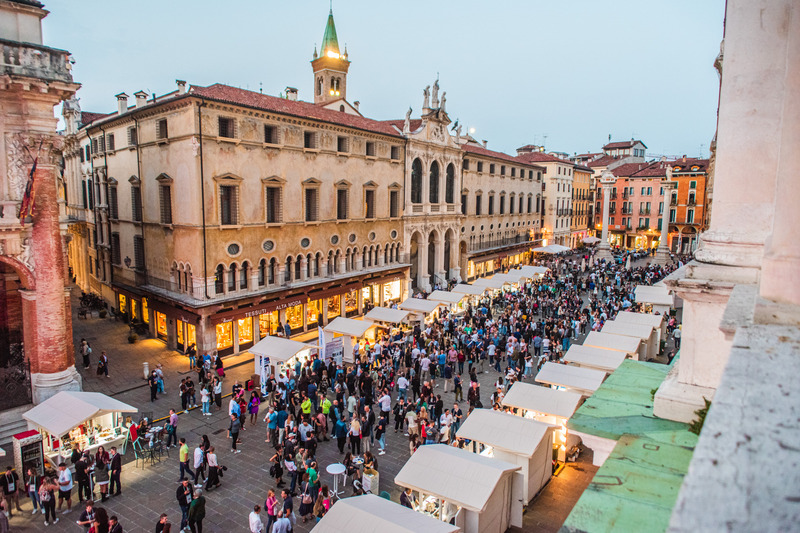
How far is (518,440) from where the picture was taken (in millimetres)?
12859

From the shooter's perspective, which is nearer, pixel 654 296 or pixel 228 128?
pixel 228 128

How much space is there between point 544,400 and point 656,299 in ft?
51.1

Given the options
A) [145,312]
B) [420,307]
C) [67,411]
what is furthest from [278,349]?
[145,312]

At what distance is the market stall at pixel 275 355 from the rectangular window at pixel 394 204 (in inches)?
664

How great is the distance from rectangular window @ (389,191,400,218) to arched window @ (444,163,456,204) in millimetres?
6522

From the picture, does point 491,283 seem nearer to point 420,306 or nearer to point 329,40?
point 420,306

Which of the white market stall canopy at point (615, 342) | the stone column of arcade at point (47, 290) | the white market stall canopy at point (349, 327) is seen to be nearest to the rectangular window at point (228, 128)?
the stone column of arcade at point (47, 290)

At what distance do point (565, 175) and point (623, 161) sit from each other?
78.4 feet

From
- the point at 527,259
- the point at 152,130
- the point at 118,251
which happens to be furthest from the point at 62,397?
the point at 527,259

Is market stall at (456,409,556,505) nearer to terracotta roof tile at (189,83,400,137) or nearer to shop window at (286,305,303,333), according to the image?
shop window at (286,305,303,333)

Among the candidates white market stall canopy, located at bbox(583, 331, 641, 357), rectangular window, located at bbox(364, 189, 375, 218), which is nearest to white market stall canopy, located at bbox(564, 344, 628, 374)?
white market stall canopy, located at bbox(583, 331, 641, 357)

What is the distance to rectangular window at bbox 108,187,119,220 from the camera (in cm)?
3128

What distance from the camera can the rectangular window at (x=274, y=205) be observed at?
1081 inches

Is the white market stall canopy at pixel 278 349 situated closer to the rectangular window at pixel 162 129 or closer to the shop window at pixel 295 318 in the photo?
the shop window at pixel 295 318
